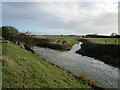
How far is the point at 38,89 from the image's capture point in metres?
14.5

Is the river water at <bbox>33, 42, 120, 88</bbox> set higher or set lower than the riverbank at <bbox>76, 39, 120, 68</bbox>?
lower

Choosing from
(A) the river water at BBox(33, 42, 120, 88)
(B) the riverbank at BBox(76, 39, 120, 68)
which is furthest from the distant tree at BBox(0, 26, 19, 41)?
(A) the river water at BBox(33, 42, 120, 88)

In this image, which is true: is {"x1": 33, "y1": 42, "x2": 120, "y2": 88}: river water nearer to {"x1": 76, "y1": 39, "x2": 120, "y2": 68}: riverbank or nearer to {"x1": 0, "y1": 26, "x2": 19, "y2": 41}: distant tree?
{"x1": 76, "y1": 39, "x2": 120, "y2": 68}: riverbank

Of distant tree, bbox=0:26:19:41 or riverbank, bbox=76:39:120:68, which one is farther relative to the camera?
distant tree, bbox=0:26:19:41

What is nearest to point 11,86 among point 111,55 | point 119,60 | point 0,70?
point 0,70

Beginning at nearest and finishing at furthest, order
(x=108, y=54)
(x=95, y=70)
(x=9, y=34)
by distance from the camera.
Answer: (x=95, y=70) < (x=108, y=54) < (x=9, y=34)

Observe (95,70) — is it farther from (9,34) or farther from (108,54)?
(9,34)

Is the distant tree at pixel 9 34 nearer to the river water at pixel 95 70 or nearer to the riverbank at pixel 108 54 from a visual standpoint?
the riverbank at pixel 108 54

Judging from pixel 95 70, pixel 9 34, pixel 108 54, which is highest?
pixel 9 34

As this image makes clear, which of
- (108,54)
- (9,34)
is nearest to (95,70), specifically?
(108,54)

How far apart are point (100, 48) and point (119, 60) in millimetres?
14975

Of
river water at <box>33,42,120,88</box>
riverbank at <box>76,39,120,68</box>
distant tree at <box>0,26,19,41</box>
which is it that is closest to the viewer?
river water at <box>33,42,120,88</box>

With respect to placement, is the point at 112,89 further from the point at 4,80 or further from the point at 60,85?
the point at 4,80

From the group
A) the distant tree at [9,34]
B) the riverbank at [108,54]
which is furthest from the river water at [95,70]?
the distant tree at [9,34]
